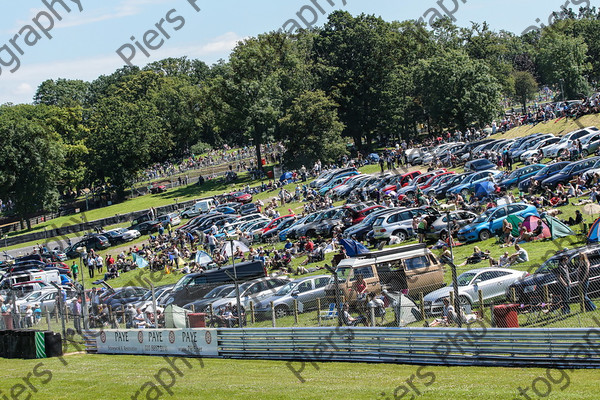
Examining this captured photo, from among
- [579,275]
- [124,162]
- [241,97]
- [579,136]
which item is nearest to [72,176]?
[124,162]

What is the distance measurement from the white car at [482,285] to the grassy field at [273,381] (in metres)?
3.23

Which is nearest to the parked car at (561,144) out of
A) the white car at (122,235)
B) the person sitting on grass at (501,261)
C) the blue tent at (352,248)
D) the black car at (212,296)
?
the blue tent at (352,248)

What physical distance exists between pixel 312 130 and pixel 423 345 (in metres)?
54.7

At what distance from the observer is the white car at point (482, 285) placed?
57.7 feet

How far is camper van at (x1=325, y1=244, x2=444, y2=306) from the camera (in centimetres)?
1909

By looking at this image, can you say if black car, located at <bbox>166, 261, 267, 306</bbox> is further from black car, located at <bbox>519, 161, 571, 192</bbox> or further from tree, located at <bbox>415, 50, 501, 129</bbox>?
tree, located at <bbox>415, 50, 501, 129</bbox>

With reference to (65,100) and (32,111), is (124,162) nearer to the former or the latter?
(32,111)

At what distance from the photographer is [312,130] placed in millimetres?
68562

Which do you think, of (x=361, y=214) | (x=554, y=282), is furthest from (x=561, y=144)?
(x=554, y=282)

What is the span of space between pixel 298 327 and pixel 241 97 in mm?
58329

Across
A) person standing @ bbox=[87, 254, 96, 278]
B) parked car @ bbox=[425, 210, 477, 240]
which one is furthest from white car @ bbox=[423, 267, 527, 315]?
person standing @ bbox=[87, 254, 96, 278]

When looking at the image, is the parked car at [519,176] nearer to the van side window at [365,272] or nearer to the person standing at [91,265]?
the van side window at [365,272]

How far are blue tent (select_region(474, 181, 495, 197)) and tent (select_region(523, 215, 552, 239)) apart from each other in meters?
9.10

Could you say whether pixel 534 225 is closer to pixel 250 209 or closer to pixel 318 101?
pixel 250 209
